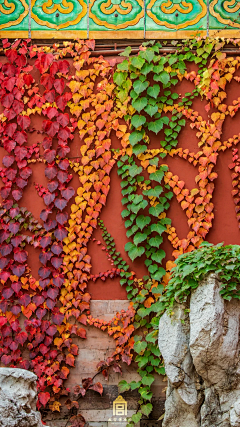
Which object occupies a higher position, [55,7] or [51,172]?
[55,7]

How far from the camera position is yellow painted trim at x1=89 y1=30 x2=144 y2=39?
4.18 m

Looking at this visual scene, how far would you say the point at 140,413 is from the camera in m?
3.78

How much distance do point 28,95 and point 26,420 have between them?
2.97 m

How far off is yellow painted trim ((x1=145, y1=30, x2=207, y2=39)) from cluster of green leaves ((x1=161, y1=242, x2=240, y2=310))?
2.24 meters

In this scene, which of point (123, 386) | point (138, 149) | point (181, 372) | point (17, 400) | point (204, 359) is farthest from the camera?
point (138, 149)

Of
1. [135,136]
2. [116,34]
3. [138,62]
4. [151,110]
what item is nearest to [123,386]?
[135,136]

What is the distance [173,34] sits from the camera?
Answer: 4152mm

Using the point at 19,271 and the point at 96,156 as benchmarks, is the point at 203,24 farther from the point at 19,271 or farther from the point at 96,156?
the point at 19,271

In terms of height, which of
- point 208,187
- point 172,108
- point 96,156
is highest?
point 172,108

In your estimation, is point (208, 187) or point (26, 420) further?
point (208, 187)

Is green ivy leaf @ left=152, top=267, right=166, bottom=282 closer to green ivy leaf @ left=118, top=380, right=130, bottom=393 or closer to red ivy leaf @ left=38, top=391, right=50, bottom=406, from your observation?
green ivy leaf @ left=118, top=380, right=130, bottom=393

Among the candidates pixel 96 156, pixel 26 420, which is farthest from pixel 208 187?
pixel 26 420

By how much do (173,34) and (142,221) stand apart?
1816mm

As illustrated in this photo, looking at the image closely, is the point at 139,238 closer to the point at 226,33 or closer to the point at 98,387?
the point at 98,387
